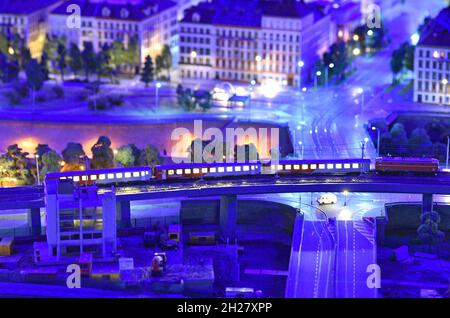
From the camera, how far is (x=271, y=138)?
327 ft

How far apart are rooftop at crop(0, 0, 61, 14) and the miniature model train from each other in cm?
4339

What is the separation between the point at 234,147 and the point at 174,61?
28248 mm

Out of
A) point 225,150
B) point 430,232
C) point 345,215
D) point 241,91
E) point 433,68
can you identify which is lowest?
point 430,232

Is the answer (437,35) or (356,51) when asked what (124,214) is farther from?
(356,51)

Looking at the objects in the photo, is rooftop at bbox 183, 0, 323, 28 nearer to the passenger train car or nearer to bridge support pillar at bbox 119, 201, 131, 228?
the passenger train car

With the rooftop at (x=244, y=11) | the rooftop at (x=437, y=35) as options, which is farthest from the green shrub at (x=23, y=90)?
the rooftop at (x=437, y=35)

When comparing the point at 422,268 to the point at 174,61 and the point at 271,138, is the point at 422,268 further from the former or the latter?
the point at 174,61

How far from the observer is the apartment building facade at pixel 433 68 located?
10681cm

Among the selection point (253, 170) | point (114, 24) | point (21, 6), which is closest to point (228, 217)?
point (253, 170)

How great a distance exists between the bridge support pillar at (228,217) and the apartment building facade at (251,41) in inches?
1304

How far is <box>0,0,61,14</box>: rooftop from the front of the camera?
405ft

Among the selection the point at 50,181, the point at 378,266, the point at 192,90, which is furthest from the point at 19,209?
the point at 192,90

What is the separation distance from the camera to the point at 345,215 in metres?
80.7

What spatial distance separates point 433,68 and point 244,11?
18130 millimetres
